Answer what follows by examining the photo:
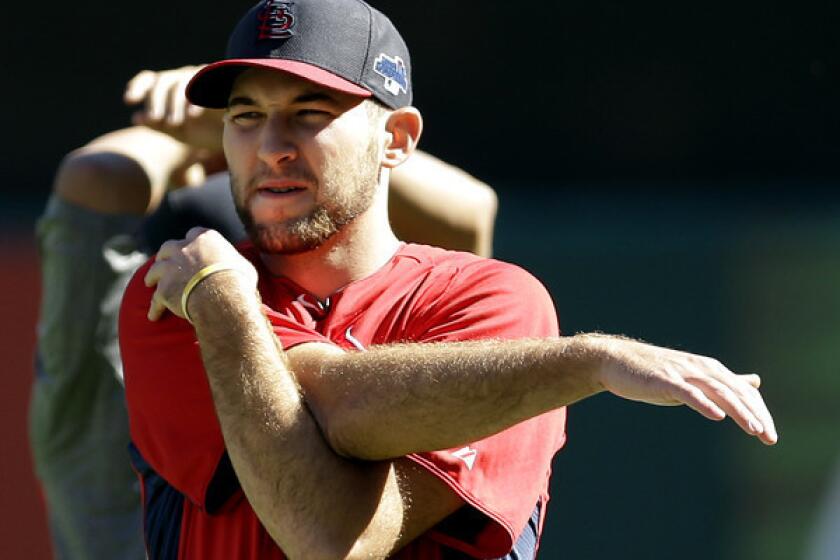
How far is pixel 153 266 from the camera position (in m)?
2.22

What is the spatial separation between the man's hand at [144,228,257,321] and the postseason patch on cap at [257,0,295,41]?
0.33 metres

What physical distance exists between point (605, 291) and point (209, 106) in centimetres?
250

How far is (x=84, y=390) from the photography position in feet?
11.5

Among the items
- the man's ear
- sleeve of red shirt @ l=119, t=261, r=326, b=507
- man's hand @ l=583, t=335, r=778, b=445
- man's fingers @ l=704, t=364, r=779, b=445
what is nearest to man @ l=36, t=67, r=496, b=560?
the man's ear

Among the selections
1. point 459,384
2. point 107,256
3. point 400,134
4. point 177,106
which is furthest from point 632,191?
point 459,384

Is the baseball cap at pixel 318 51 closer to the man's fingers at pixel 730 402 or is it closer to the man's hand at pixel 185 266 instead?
the man's hand at pixel 185 266

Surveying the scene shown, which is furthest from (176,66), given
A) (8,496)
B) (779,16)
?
(779,16)

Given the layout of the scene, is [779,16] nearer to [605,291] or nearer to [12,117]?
[605,291]

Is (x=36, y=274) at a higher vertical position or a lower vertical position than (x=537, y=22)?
lower

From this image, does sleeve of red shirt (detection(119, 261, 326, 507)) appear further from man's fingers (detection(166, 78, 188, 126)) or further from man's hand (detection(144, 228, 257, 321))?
man's fingers (detection(166, 78, 188, 126))

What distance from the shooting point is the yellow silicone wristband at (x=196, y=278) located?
6.94ft

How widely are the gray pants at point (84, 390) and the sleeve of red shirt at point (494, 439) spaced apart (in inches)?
51.2

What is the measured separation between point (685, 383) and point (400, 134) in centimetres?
82

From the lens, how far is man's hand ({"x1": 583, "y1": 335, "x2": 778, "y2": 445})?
5.80 feet
